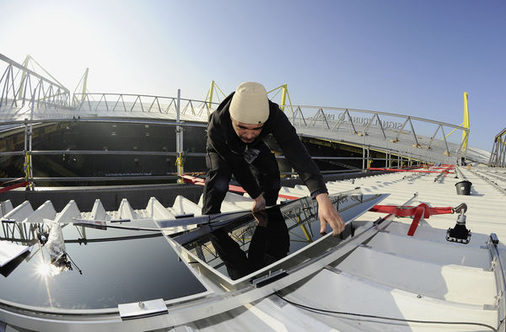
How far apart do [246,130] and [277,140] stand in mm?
195

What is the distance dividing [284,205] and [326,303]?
1023mm

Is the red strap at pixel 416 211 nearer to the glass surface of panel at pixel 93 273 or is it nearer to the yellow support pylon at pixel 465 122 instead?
the glass surface of panel at pixel 93 273

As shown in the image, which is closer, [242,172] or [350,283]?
[350,283]

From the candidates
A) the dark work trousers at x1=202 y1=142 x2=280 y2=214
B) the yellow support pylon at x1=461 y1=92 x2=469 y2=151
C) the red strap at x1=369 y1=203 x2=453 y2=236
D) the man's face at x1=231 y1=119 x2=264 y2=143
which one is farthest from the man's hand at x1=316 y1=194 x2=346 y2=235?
the yellow support pylon at x1=461 y1=92 x2=469 y2=151

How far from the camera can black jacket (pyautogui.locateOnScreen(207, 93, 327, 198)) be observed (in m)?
1.32

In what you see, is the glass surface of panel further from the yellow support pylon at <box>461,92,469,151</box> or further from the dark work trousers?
the yellow support pylon at <box>461,92,469,151</box>

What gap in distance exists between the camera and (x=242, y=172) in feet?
6.37

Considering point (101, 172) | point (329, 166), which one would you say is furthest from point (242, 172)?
point (329, 166)

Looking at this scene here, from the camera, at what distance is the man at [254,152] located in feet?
4.24

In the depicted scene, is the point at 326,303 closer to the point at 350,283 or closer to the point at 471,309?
the point at 350,283

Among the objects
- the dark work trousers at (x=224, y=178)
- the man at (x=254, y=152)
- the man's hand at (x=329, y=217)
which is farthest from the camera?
the dark work trousers at (x=224, y=178)

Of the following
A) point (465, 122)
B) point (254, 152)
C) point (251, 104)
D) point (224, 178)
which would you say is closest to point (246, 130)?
point (251, 104)

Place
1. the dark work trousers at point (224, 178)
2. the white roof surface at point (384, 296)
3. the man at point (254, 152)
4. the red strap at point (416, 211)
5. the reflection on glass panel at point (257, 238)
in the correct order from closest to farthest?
the white roof surface at point (384, 296)
the reflection on glass panel at point (257, 238)
the man at point (254, 152)
the red strap at point (416, 211)
the dark work trousers at point (224, 178)

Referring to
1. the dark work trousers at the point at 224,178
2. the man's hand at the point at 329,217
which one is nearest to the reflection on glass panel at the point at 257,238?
the man's hand at the point at 329,217
